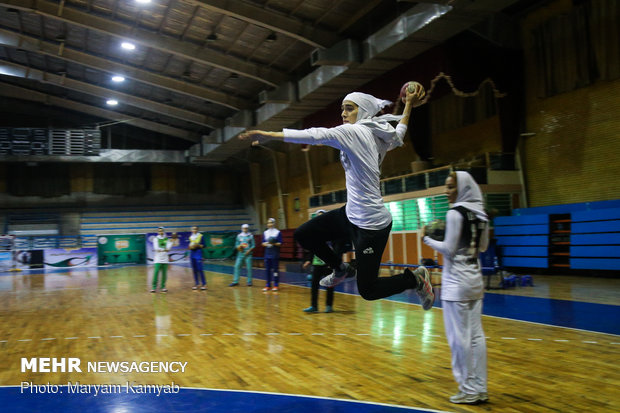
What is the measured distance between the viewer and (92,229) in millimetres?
29500

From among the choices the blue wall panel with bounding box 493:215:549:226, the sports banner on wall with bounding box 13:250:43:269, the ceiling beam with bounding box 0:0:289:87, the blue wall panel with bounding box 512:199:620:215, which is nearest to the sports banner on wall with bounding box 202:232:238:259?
the sports banner on wall with bounding box 13:250:43:269

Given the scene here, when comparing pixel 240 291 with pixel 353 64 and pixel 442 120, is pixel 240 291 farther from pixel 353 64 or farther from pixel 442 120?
pixel 442 120

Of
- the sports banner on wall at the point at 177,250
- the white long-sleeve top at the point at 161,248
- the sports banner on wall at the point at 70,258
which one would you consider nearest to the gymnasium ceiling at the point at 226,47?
the sports banner on wall at the point at 177,250

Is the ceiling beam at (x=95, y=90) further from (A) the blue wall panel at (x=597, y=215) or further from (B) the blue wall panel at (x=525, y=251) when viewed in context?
A: (A) the blue wall panel at (x=597, y=215)

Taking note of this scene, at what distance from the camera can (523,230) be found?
47.3 ft

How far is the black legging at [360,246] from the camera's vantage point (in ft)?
11.9

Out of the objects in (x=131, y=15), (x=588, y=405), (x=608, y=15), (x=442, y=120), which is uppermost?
(x=131, y=15)

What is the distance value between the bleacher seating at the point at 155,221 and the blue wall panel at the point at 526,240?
66.3 ft

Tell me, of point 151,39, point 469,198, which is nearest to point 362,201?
point 469,198

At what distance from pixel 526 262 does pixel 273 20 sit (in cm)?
964

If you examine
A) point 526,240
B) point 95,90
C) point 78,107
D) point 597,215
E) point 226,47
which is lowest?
point 526,240

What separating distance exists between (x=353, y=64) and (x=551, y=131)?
19.6 feet

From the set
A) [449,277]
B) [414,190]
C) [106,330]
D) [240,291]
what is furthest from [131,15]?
[449,277]

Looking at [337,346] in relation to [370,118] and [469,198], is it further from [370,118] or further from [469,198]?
[370,118]
